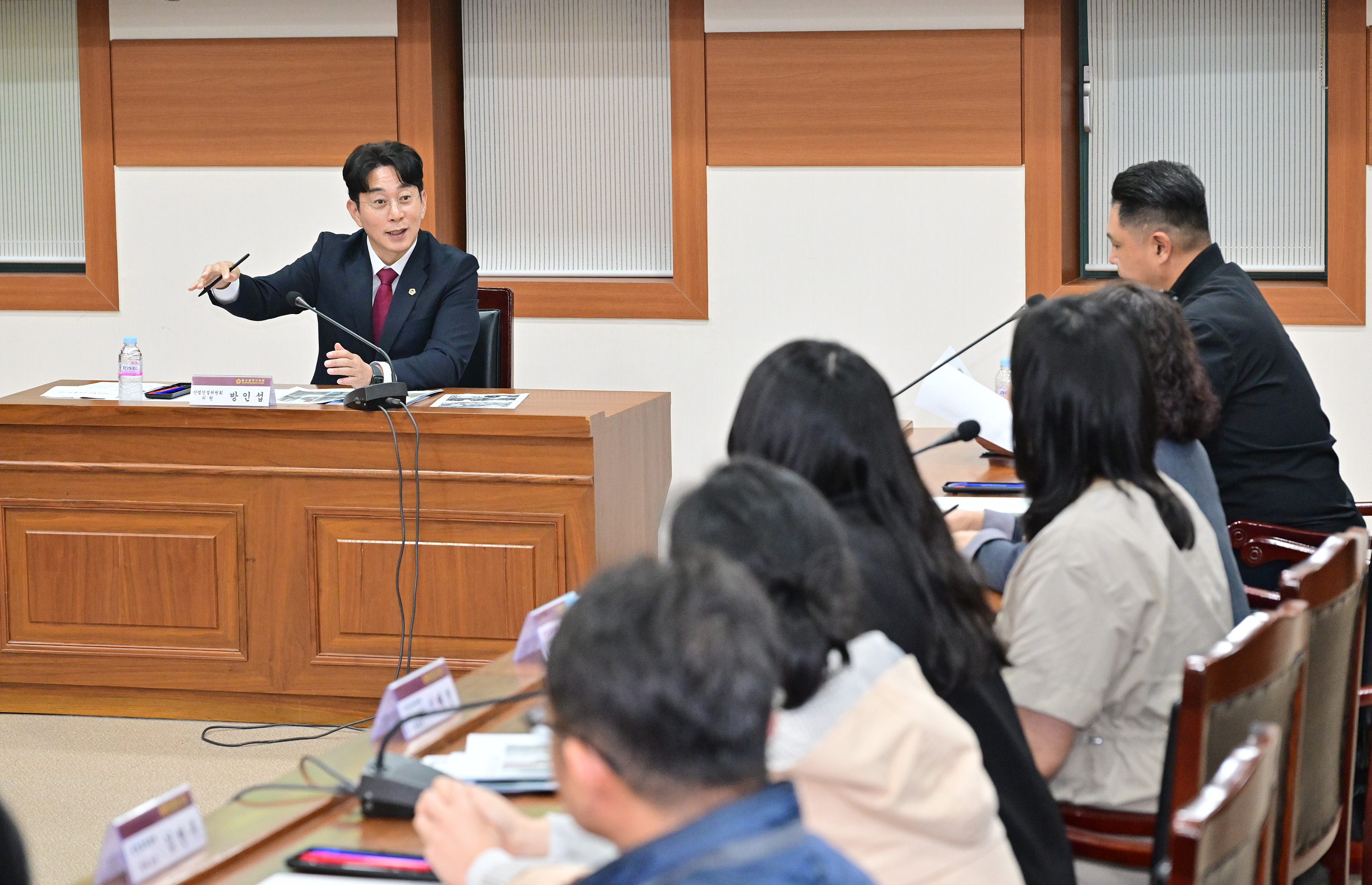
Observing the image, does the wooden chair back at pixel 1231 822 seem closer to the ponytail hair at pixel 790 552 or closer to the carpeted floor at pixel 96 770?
the ponytail hair at pixel 790 552

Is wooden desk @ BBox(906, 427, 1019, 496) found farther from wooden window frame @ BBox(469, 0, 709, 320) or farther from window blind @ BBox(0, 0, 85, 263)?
window blind @ BBox(0, 0, 85, 263)

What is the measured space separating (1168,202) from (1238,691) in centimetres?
206

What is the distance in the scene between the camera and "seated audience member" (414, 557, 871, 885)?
92 centimetres

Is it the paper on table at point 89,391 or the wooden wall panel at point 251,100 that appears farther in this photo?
the wooden wall panel at point 251,100

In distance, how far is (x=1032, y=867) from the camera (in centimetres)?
155

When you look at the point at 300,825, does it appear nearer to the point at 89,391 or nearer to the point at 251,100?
the point at 89,391

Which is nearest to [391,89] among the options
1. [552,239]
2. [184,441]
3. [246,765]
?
[552,239]

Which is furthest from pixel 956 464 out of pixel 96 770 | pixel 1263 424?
pixel 96 770

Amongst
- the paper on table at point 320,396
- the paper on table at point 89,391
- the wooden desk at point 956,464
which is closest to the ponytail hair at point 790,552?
the wooden desk at point 956,464

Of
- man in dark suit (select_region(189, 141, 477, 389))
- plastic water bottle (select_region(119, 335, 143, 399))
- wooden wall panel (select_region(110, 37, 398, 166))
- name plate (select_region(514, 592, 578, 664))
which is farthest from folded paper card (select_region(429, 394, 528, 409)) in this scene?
wooden wall panel (select_region(110, 37, 398, 166))

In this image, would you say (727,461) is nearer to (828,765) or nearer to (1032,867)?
(828,765)

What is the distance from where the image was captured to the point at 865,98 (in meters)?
5.27

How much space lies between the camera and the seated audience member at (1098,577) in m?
1.77

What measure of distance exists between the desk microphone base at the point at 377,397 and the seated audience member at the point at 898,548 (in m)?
2.12
